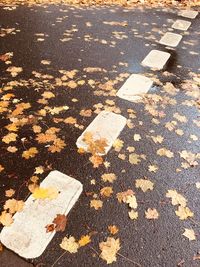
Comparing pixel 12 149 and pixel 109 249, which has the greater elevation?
pixel 12 149

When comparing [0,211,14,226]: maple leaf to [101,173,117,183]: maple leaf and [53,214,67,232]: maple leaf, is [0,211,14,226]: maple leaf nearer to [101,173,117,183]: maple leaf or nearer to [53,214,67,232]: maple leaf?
[53,214,67,232]: maple leaf

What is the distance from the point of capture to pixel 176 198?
345cm

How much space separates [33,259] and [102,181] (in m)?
1.21

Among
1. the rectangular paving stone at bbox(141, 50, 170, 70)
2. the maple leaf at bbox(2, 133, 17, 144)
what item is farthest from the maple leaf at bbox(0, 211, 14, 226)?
the rectangular paving stone at bbox(141, 50, 170, 70)

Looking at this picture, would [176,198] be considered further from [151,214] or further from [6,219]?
[6,219]

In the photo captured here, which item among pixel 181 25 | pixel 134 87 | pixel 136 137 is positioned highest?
pixel 181 25

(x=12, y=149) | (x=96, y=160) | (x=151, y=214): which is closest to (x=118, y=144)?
(x=96, y=160)

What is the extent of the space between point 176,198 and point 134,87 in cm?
243

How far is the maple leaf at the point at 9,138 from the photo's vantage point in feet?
13.0

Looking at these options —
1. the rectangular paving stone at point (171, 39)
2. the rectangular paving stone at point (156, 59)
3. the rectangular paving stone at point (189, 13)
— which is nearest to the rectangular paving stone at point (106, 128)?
the rectangular paving stone at point (156, 59)

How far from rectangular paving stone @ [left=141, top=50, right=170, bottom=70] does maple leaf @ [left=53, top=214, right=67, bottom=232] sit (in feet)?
12.7

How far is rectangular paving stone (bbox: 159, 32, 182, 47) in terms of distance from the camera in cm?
696

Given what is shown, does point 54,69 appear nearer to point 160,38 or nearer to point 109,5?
point 160,38

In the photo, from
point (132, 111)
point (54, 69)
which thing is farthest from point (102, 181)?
point (54, 69)
